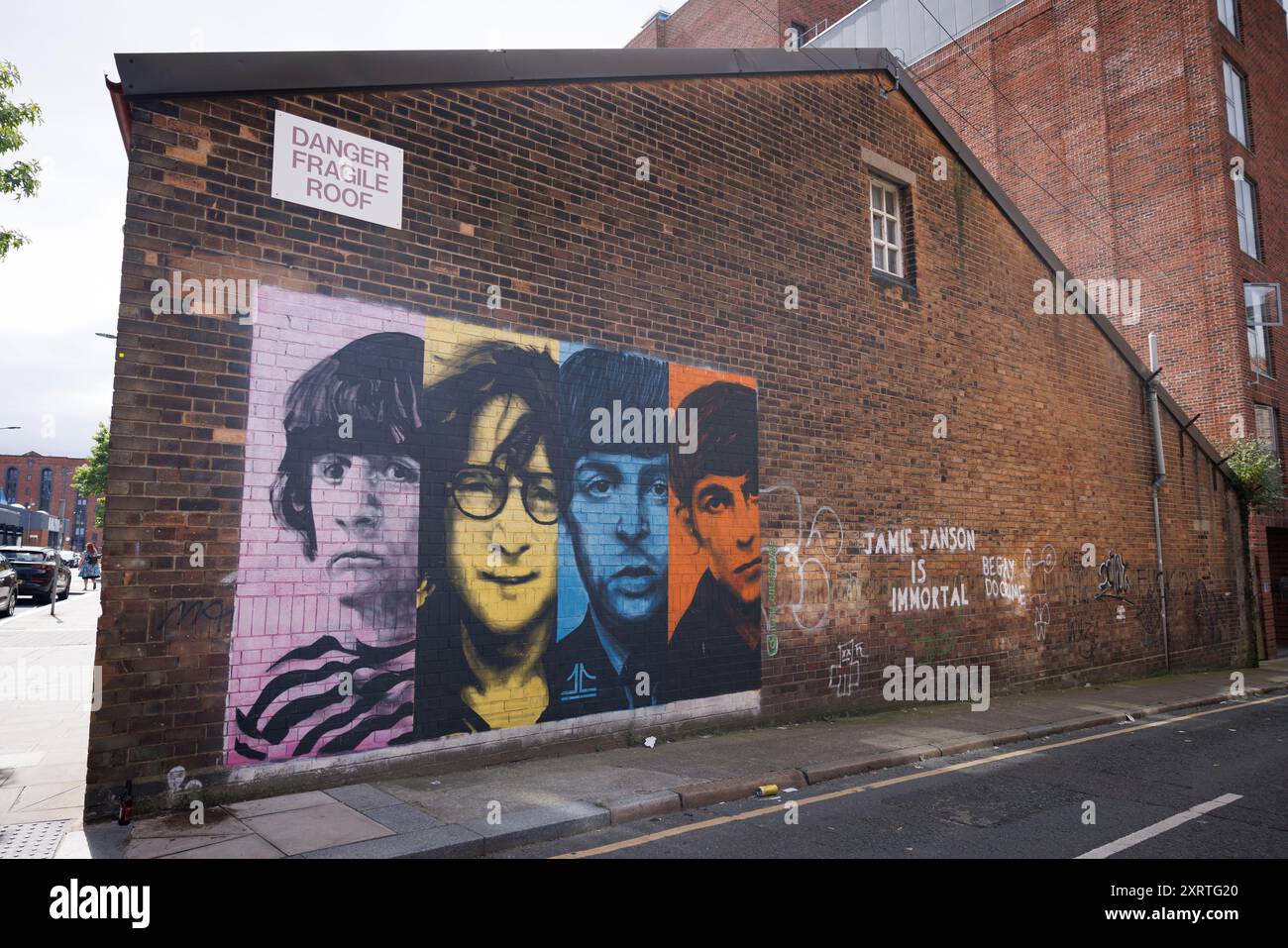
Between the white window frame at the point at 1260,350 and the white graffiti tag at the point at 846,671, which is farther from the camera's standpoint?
the white window frame at the point at 1260,350

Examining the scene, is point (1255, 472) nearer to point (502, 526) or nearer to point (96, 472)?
point (502, 526)

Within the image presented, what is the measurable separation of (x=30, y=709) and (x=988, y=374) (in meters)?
14.0

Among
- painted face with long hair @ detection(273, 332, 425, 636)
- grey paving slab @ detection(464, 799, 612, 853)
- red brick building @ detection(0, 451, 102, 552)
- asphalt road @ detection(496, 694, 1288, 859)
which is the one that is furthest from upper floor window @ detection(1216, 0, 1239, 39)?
red brick building @ detection(0, 451, 102, 552)

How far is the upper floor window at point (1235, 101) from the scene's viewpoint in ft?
76.1

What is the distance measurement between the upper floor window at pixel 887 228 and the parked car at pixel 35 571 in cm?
2307

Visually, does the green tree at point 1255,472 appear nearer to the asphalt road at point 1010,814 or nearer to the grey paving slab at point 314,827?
the asphalt road at point 1010,814

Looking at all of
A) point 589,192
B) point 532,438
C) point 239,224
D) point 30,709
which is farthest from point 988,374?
point 30,709

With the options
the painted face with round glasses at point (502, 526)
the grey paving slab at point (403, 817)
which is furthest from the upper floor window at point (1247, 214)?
the grey paving slab at point (403, 817)

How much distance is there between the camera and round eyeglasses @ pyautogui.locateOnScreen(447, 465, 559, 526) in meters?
7.16

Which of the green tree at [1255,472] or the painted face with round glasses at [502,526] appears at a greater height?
the green tree at [1255,472]

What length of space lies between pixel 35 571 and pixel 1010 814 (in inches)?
1014

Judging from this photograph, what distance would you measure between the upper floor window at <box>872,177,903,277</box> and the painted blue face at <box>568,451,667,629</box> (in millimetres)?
5571

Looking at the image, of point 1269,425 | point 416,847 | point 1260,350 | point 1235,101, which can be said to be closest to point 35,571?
point 416,847
